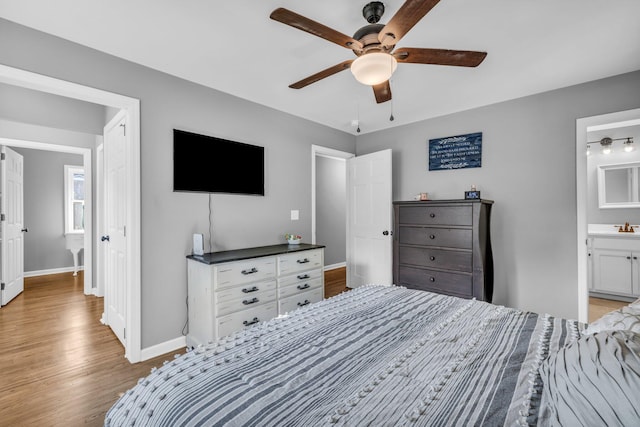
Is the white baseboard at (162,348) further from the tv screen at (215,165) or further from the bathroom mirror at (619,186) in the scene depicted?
the bathroom mirror at (619,186)

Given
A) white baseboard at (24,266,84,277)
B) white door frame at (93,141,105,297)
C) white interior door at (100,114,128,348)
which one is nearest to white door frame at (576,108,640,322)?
white interior door at (100,114,128,348)

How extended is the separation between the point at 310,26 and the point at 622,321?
1.78m

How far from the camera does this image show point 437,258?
9.61 feet

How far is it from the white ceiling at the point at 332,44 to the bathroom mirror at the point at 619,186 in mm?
2072

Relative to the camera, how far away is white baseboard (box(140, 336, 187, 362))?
7.83 feet

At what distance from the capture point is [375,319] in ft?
4.70

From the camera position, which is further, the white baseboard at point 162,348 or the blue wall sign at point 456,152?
the blue wall sign at point 456,152

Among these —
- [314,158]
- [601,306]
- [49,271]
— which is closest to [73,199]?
[49,271]

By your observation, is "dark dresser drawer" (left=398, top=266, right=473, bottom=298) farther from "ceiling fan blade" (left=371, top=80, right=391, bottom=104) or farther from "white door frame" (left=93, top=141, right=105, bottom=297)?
"white door frame" (left=93, top=141, right=105, bottom=297)

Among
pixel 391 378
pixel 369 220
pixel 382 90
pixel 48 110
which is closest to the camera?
pixel 391 378

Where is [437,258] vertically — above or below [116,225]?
below

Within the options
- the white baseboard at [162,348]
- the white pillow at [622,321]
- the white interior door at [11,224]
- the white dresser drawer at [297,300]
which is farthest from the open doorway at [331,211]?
the white interior door at [11,224]

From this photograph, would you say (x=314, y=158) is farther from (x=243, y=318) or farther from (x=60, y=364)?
(x=60, y=364)

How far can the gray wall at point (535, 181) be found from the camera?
9.11 ft
